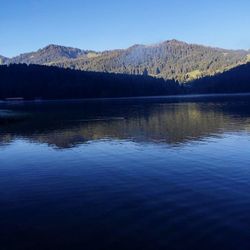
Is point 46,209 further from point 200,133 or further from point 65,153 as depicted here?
point 200,133

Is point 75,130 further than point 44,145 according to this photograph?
Yes

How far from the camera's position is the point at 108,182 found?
3647cm

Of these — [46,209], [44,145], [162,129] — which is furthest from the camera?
[162,129]

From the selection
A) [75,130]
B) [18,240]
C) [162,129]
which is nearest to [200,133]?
[162,129]

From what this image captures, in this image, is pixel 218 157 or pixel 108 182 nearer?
pixel 108 182

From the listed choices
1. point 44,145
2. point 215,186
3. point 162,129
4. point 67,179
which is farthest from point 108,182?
point 162,129

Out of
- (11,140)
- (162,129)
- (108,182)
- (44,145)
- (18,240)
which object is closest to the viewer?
(18,240)

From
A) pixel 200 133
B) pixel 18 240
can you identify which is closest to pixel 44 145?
pixel 200 133

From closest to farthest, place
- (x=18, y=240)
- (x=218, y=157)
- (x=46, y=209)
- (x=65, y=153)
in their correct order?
1. (x=18, y=240)
2. (x=46, y=209)
3. (x=218, y=157)
4. (x=65, y=153)

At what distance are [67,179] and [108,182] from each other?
164 inches

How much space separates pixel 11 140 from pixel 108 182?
39.4m

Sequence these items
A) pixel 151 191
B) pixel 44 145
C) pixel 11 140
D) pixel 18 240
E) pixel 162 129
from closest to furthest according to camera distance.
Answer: pixel 18 240, pixel 151 191, pixel 44 145, pixel 11 140, pixel 162 129

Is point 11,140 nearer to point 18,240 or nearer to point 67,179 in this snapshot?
point 67,179

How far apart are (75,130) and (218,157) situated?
43.8m
